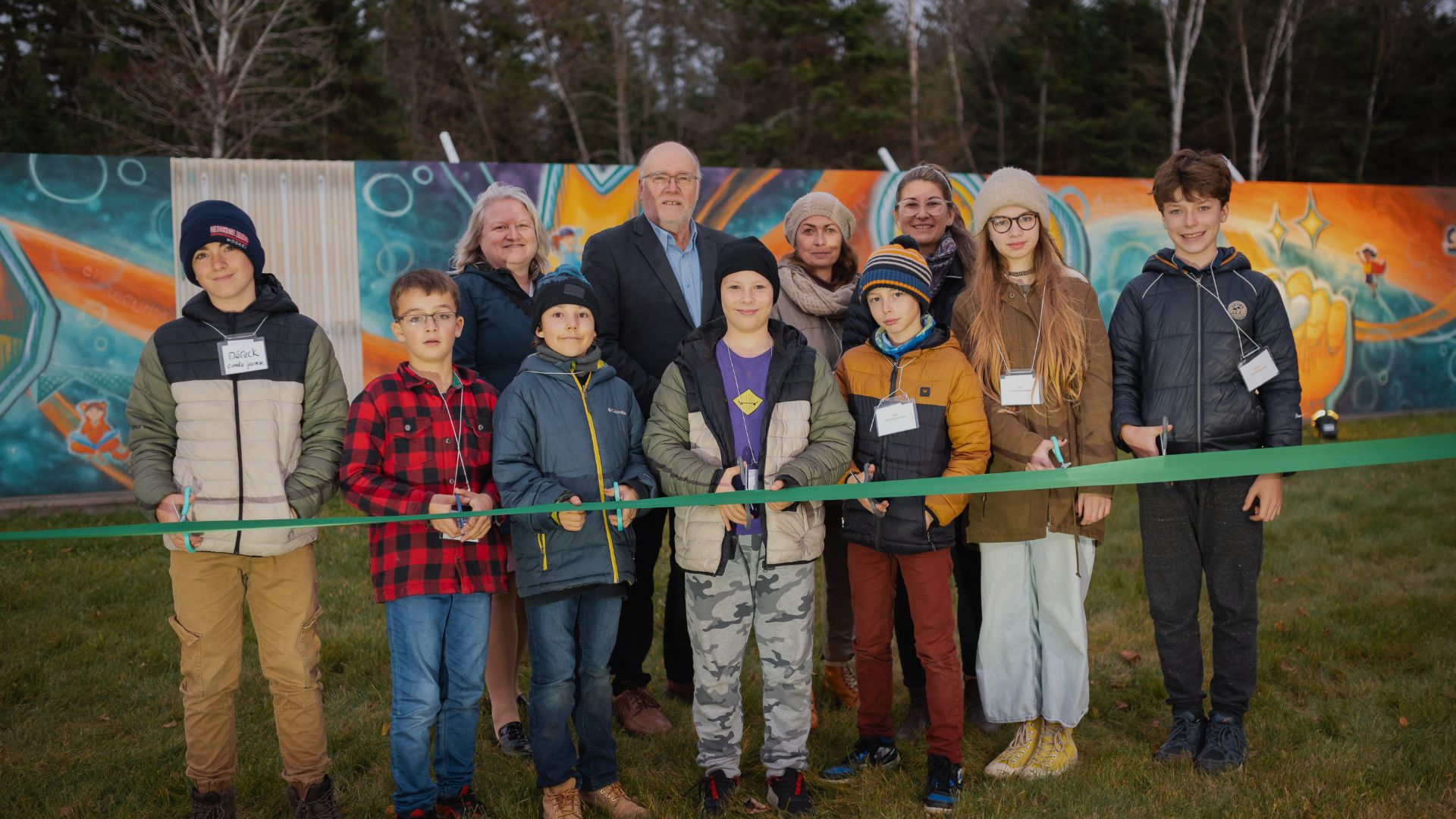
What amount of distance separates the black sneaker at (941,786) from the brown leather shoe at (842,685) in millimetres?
879

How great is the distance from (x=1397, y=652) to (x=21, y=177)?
991cm

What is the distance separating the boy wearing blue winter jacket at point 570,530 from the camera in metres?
3.09

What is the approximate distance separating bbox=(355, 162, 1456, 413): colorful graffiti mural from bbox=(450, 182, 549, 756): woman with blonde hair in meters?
5.08

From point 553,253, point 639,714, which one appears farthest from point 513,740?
point 553,253

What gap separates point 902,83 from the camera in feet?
77.7

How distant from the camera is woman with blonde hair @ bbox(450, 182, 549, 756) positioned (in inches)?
151

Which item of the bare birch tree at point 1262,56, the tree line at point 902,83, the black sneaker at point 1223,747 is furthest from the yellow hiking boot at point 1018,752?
the bare birch tree at point 1262,56

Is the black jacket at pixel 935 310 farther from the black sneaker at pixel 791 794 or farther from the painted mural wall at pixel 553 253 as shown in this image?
the painted mural wall at pixel 553 253

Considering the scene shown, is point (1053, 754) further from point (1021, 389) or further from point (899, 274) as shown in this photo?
point (899, 274)

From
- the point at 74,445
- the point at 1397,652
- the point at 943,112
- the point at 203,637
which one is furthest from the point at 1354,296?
the point at 943,112

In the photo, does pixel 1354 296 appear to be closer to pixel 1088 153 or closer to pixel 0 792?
pixel 0 792

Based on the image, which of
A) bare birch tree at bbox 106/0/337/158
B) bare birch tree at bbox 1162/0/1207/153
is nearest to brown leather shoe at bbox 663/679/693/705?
bare birch tree at bbox 106/0/337/158

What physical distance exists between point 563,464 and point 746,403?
64cm

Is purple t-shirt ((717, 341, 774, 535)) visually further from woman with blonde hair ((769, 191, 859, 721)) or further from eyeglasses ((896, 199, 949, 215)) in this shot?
eyeglasses ((896, 199, 949, 215))
